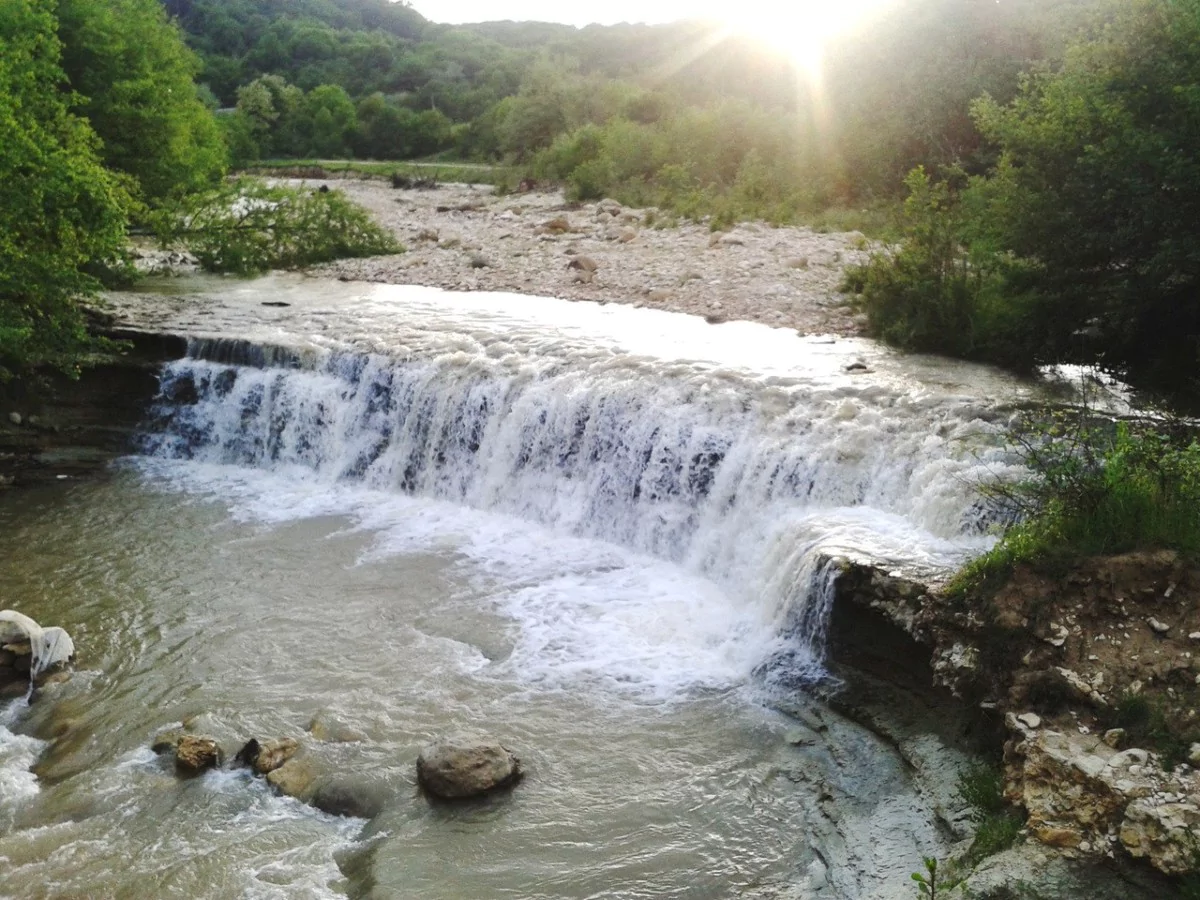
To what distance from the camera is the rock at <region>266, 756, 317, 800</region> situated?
7078 millimetres

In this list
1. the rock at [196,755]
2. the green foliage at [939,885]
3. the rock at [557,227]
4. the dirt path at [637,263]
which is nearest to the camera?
the green foliage at [939,885]

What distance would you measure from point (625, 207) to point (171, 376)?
51.7 feet

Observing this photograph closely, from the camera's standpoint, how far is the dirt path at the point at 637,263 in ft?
55.7

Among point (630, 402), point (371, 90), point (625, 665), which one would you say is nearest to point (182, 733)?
point (625, 665)

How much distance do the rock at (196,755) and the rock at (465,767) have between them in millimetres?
1486

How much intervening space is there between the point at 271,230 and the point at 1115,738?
1994cm

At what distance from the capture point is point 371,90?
85.6m

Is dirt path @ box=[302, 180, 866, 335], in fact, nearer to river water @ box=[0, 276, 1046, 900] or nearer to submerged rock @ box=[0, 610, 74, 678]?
river water @ box=[0, 276, 1046, 900]

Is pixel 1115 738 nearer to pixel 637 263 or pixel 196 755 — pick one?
pixel 196 755

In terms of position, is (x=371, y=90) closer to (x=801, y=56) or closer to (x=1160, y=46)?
(x=801, y=56)

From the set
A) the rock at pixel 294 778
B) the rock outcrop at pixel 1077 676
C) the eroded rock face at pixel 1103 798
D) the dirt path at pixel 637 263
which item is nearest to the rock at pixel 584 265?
the dirt path at pixel 637 263

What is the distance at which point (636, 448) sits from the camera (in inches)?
469

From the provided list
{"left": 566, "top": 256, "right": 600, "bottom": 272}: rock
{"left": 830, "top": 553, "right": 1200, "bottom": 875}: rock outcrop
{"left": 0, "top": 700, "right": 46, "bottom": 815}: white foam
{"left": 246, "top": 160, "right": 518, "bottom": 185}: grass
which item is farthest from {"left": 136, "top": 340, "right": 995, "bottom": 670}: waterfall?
{"left": 246, "top": 160, "right": 518, "bottom": 185}: grass

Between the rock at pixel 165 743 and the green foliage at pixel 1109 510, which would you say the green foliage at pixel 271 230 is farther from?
the green foliage at pixel 1109 510
